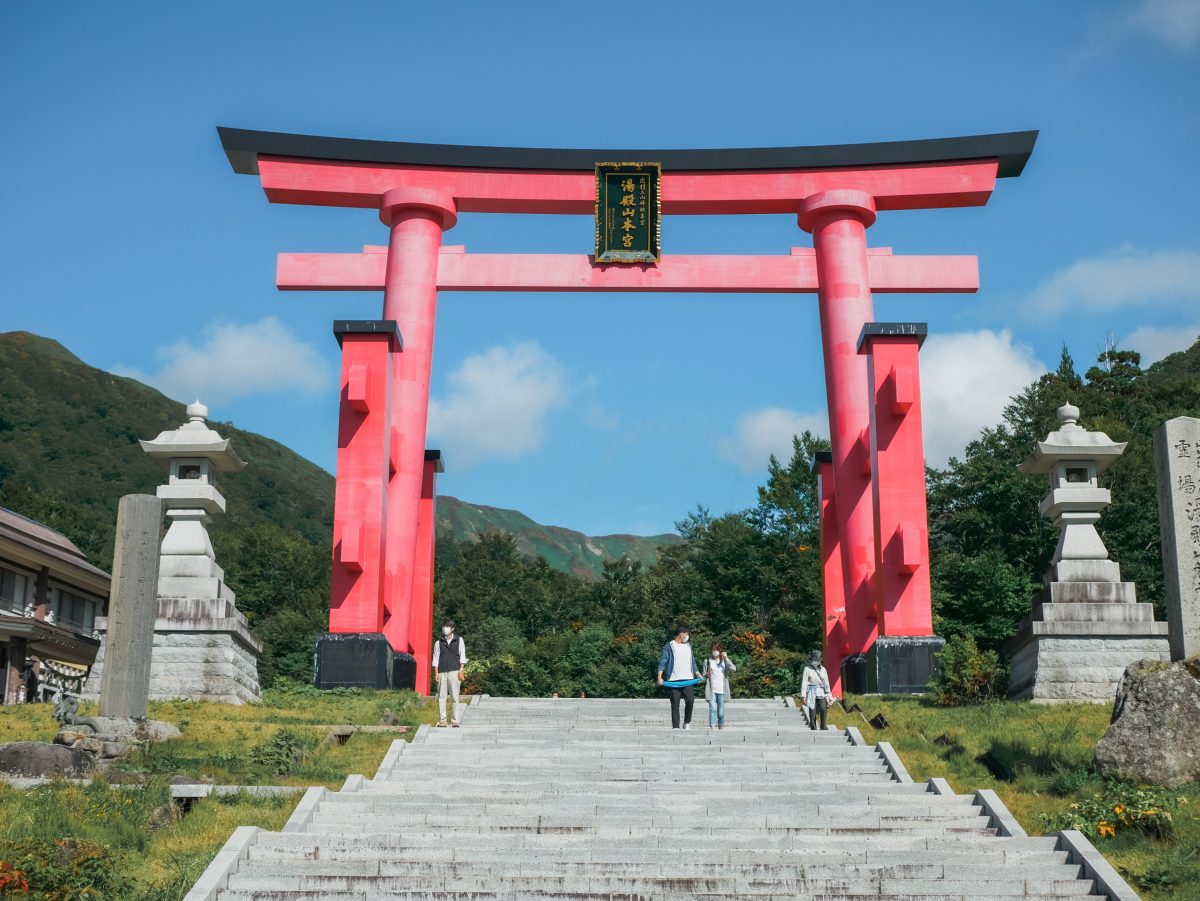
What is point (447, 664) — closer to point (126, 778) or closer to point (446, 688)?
point (446, 688)

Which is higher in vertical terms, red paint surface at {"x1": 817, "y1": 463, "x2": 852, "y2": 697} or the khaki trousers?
red paint surface at {"x1": 817, "y1": 463, "x2": 852, "y2": 697}

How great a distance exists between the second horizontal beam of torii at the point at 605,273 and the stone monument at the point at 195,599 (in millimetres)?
4270

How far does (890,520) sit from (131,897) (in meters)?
14.2

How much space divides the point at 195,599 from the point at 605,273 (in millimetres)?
8827

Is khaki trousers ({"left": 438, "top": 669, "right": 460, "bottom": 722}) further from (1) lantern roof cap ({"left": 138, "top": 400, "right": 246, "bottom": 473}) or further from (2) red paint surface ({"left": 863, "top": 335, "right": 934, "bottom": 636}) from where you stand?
(2) red paint surface ({"left": 863, "top": 335, "right": 934, "bottom": 636})

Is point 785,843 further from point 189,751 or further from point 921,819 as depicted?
point 189,751

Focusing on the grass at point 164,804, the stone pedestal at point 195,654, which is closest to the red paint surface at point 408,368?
the stone pedestal at point 195,654

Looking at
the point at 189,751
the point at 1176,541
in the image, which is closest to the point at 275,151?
the point at 189,751

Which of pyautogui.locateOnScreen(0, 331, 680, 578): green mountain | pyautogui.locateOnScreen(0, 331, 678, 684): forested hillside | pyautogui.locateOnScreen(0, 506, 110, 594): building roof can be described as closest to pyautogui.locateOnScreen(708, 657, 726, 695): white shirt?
pyautogui.locateOnScreen(0, 506, 110, 594): building roof

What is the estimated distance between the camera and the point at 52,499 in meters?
48.0

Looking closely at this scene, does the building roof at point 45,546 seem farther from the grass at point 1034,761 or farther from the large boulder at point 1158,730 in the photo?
the large boulder at point 1158,730

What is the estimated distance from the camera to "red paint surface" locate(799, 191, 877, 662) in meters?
22.2

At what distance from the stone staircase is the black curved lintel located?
12529 millimetres

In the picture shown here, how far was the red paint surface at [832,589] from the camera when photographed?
75.8 ft
